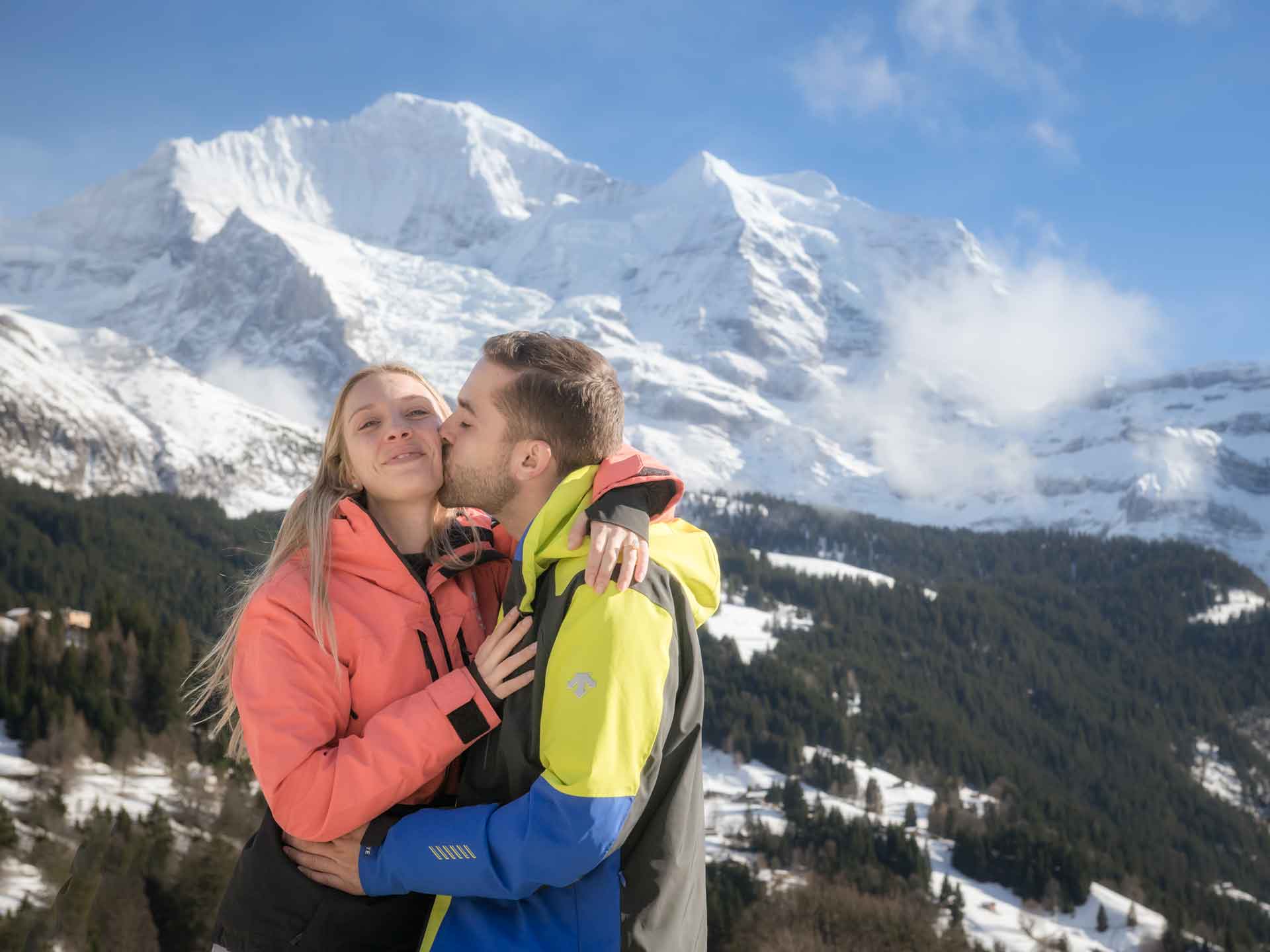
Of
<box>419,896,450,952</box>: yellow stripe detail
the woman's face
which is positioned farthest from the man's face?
<box>419,896,450,952</box>: yellow stripe detail

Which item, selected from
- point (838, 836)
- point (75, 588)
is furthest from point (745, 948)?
point (75, 588)

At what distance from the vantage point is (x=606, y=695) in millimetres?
4918

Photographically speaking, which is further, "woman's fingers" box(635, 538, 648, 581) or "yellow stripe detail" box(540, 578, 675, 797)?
"woman's fingers" box(635, 538, 648, 581)

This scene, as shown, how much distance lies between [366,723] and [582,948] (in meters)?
1.74

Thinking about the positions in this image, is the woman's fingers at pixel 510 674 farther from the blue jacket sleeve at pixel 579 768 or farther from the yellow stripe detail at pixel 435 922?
the yellow stripe detail at pixel 435 922

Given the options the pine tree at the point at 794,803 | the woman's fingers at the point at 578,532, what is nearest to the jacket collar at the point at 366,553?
the woman's fingers at the point at 578,532

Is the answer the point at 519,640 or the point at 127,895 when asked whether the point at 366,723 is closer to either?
the point at 519,640

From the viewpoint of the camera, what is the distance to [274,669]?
5.68 m

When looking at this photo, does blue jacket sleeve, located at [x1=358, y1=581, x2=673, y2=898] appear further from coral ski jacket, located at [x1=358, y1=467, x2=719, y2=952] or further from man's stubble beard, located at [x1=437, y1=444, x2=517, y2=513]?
man's stubble beard, located at [x1=437, y1=444, x2=517, y2=513]

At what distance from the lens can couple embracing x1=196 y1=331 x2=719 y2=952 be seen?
16.6 feet

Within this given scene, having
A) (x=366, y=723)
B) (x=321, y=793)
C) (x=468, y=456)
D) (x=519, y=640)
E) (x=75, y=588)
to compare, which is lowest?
(x=75, y=588)

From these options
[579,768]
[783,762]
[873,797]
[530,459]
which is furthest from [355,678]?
[783,762]

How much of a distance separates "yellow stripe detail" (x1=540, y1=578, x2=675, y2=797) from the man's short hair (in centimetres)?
125

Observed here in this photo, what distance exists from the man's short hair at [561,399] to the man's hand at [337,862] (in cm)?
246
